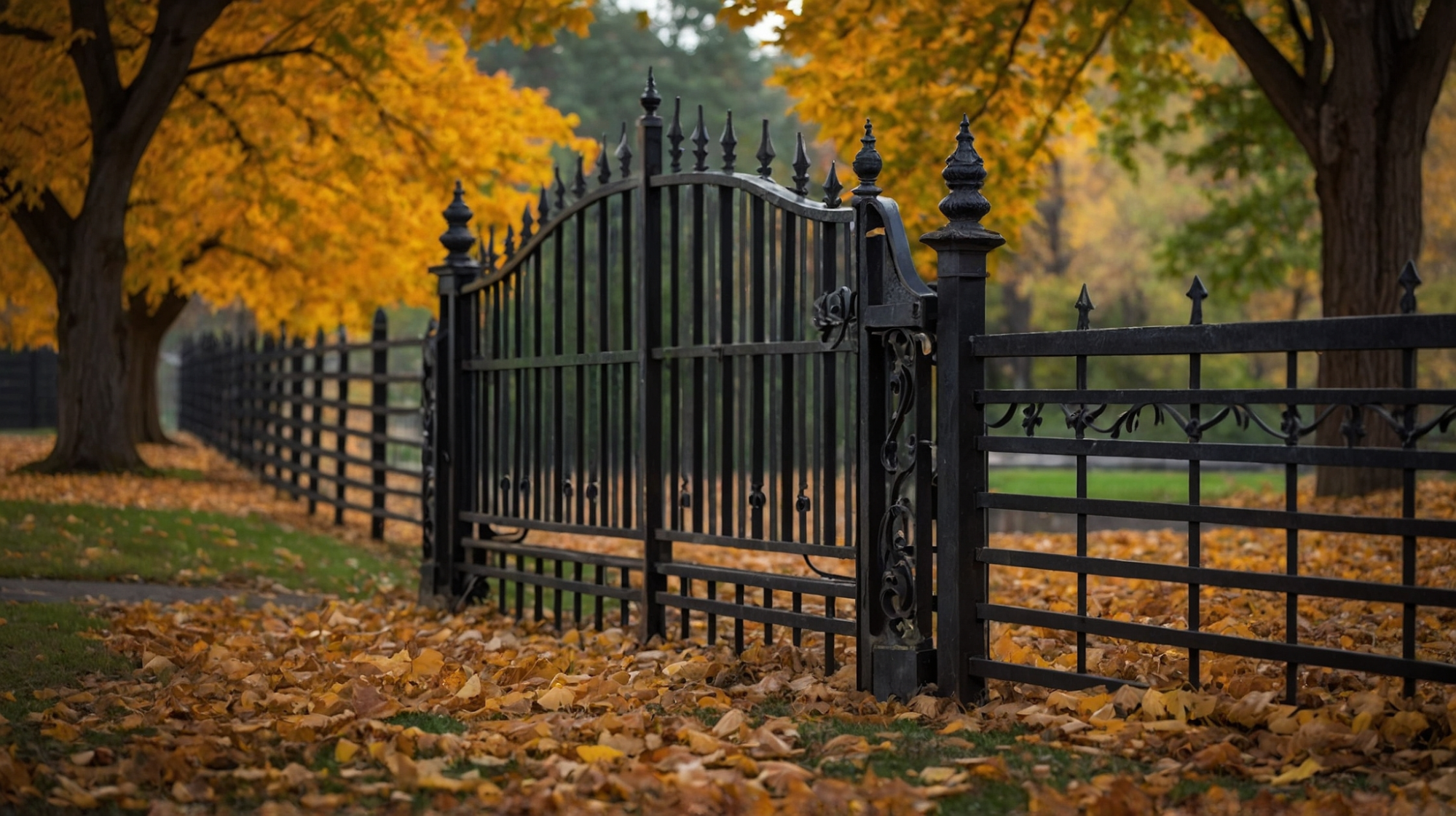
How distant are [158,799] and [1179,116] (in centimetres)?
1493

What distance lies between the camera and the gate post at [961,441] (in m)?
4.82

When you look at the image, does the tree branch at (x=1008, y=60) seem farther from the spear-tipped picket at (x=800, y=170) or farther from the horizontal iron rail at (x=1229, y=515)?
the horizontal iron rail at (x=1229, y=515)

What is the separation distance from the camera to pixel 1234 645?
4211 mm

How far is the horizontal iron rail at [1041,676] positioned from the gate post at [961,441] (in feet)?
0.23

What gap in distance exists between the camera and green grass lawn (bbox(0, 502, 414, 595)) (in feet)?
29.6

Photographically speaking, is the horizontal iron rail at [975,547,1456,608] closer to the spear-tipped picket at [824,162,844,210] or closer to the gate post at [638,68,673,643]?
the spear-tipped picket at [824,162,844,210]

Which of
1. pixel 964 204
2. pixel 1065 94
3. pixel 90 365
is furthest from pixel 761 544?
pixel 90 365

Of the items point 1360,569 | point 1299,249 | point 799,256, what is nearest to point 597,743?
point 799,256

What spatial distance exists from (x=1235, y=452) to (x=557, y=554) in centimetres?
398

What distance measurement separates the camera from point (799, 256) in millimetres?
5797

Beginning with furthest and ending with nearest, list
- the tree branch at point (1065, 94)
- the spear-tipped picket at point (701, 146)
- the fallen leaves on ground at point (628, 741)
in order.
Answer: the tree branch at point (1065, 94) → the spear-tipped picket at point (701, 146) → the fallen leaves on ground at point (628, 741)

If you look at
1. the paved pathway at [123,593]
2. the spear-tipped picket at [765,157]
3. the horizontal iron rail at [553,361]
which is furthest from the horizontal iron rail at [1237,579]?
the paved pathway at [123,593]

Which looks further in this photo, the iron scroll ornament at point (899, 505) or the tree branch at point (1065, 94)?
the tree branch at point (1065, 94)

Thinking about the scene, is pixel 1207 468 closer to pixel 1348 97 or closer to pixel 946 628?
pixel 1348 97
